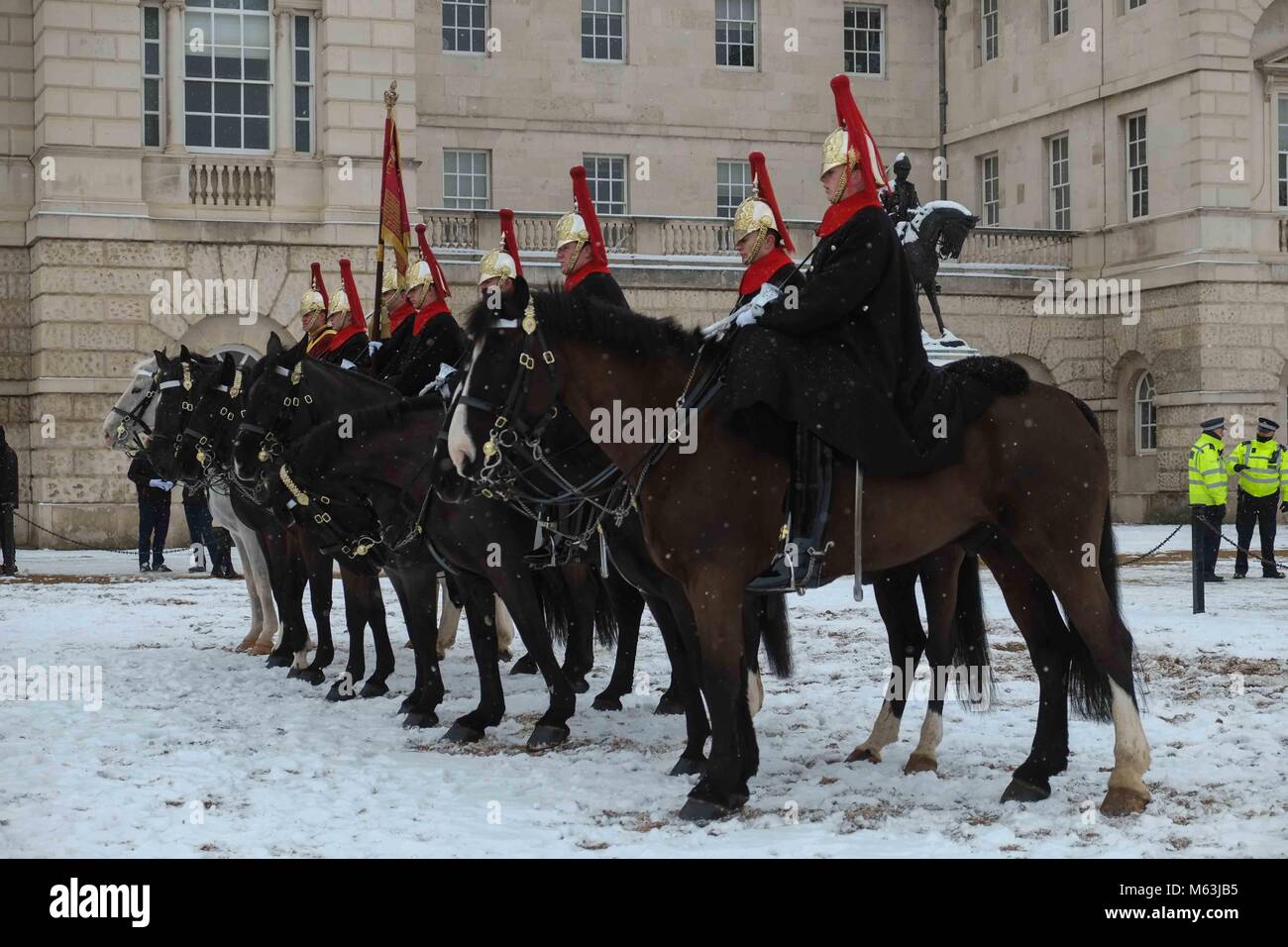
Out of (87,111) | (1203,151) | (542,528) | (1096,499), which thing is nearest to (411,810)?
(542,528)

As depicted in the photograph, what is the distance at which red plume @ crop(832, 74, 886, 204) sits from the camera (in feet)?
24.3

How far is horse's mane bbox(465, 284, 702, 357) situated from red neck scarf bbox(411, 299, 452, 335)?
4.05 metres

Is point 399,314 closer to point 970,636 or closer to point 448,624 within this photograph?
point 448,624

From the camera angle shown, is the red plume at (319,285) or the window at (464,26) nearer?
the red plume at (319,285)

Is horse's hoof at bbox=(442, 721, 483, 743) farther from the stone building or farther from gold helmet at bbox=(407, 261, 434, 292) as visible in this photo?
the stone building

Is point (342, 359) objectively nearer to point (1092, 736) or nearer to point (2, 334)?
point (1092, 736)

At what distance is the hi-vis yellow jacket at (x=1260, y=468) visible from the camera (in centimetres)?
1995

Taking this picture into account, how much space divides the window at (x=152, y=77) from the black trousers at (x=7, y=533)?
7.12 metres

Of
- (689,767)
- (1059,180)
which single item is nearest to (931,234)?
(689,767)

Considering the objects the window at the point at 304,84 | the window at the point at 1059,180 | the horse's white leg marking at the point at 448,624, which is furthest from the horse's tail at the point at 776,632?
the window at the point at 1059,180

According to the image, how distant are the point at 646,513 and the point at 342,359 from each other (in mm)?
6405

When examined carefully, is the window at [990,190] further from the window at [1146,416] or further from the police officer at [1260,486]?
the police officer at [1260,486]

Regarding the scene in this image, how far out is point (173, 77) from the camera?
83.5 feet

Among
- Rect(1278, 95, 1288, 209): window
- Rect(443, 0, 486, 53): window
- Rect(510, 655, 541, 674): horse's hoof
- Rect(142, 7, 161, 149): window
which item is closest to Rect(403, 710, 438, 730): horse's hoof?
Rect(510, 655, 541, 674): horse's hoof
